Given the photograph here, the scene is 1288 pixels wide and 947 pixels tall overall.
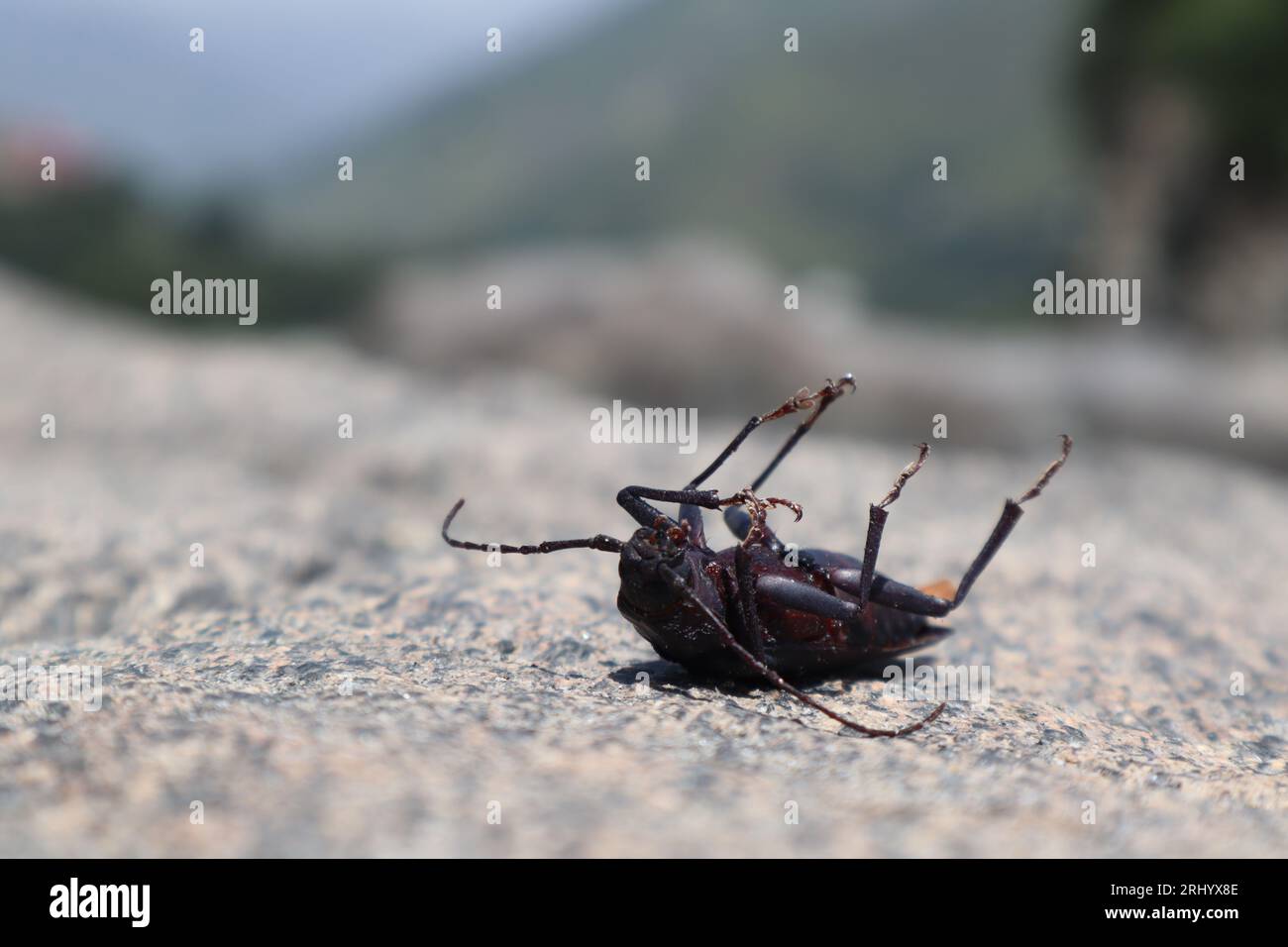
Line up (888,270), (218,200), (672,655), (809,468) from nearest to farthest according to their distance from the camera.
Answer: (672,655), (809,468), (218,200), (888,270)

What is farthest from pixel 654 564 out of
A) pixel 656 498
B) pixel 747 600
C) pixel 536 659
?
pixel 536 659

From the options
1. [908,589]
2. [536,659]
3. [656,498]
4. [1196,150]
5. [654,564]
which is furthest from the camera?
[1196,150]

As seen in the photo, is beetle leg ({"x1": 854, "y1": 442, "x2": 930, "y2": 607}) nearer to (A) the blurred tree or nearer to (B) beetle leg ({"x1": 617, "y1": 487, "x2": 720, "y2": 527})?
(B) beetle leg ({"x1": 617, "y1": 487, "x2": 720, "y2": 527})

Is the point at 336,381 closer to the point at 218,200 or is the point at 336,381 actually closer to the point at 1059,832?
the point at 1059,832

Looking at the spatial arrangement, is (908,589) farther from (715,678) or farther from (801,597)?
(715,678)

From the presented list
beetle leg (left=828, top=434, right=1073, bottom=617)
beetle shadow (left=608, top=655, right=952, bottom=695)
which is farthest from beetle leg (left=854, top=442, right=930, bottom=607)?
beetle shadow (left=608, top=655, right=952, bottom=695)

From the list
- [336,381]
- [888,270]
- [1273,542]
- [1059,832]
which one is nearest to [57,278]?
[336,381]

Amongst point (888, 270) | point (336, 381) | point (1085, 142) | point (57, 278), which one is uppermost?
point (888, 270)
